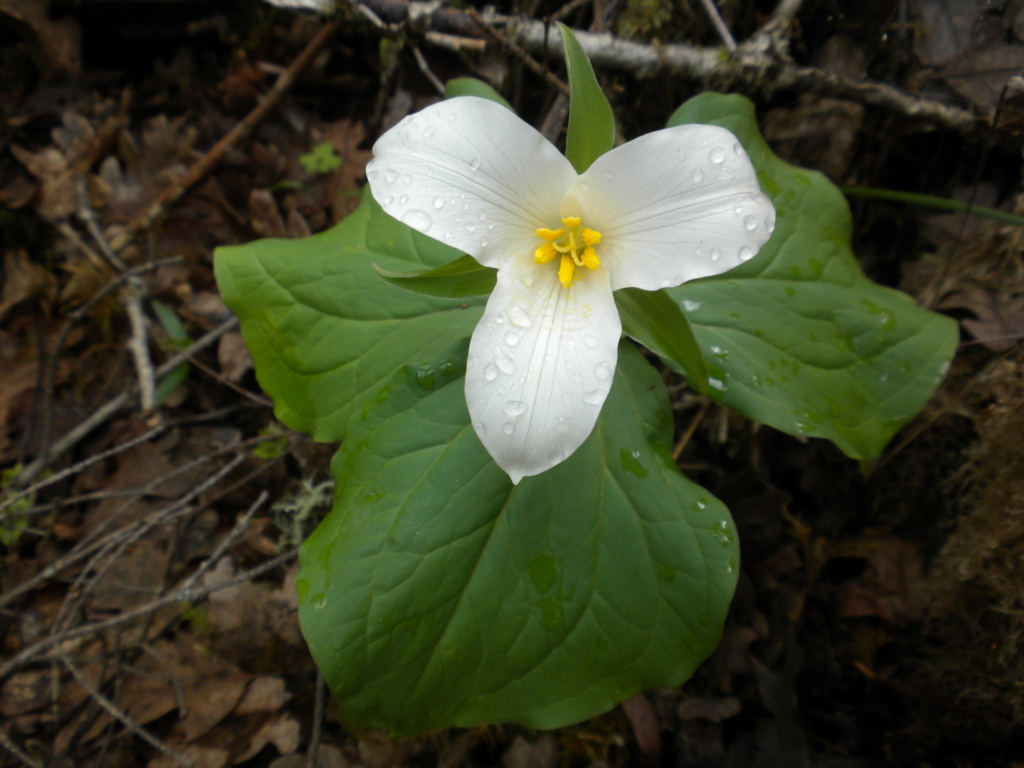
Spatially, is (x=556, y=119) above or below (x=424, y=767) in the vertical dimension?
above

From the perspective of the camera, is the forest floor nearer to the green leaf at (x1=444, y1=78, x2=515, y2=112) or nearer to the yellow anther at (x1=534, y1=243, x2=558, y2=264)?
the green leaf at (x1=444, y1=78, x2=515, y2=112)

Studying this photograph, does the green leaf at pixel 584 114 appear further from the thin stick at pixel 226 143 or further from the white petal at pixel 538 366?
the thin stick at pixel 226 143

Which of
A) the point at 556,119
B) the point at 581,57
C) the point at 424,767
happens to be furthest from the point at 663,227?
the point at 424,767

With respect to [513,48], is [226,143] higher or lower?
lower

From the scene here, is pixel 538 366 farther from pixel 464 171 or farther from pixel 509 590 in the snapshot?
pixel 509 590

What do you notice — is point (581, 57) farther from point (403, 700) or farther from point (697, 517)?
point (403, 700)

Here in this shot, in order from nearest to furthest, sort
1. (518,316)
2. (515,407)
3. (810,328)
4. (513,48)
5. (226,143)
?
1. (515,407)
2. (518,316)
3. (810,328)
4. (513,48)
5. (226,143)

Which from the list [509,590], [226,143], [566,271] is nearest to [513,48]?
[566,271]
